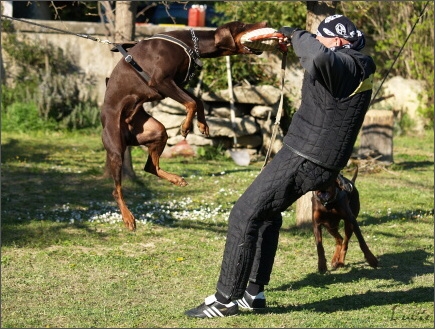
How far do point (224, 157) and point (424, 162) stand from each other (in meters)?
3.76

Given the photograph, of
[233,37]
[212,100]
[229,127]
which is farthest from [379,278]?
[212,100]

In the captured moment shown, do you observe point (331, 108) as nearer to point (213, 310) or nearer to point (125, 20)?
point (213, 310)

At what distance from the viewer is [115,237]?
913 centimetres

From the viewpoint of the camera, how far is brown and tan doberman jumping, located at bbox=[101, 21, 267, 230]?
6.34 m

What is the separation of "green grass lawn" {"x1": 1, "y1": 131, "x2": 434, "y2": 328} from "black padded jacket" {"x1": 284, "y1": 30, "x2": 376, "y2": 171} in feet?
4.23

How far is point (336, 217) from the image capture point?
8016 millimetres

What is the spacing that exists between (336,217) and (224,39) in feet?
8.07

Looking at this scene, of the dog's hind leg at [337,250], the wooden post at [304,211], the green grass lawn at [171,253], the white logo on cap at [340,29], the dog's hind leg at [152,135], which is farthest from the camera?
the wooden post at [304,211]

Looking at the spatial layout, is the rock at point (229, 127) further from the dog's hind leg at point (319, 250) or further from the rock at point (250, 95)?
the dog's hind leg at point (319, 250)

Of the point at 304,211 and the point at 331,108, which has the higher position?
the point at 331,108

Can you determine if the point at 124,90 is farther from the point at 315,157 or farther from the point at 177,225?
the point at 177,225

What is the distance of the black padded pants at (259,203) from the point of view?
5801mm

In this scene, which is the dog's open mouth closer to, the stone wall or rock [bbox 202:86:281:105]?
the stone wall

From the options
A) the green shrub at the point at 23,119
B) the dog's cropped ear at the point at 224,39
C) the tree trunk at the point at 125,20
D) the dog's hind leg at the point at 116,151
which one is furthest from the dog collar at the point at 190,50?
the green shrub at the point at 23,119
